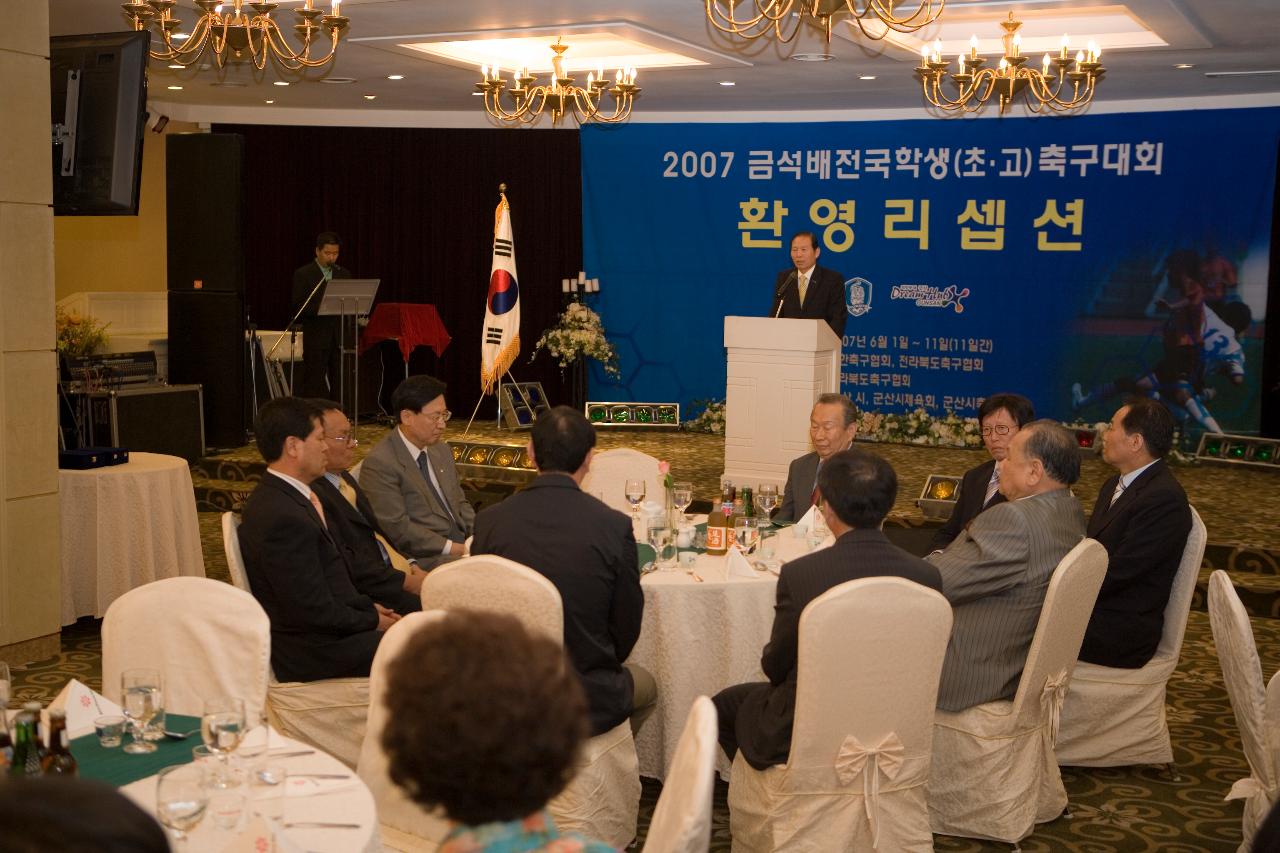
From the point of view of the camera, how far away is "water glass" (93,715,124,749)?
2746mm

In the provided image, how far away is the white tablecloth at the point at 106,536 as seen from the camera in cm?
625

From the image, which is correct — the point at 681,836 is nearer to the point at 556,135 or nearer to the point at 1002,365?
the point at 1002,365

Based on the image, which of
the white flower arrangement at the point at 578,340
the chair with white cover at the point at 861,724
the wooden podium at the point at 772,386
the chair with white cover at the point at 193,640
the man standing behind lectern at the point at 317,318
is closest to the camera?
the chair with white cover at the point at 861,724

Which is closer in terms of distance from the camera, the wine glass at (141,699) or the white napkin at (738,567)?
the wine glass at (141,699)

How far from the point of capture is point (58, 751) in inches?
98.3

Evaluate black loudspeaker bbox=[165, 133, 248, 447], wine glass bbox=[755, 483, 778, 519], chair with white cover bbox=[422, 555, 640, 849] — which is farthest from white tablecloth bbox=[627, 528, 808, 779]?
black loudspeaker bbox=[165, 133, 248, 447]

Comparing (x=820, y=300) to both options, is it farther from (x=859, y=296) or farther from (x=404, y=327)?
(x=404, y=327)

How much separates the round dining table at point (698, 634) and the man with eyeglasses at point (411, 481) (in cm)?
125

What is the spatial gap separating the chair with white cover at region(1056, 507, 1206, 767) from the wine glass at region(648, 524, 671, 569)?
4.83 ft

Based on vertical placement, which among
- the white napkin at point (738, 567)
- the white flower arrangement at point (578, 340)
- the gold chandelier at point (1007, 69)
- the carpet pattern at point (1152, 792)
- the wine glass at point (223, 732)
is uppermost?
the gold chandelier at point (1007, 69)

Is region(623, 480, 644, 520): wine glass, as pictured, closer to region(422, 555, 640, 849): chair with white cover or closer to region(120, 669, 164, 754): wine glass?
region(422, 555, 640, 849): chair with white cover

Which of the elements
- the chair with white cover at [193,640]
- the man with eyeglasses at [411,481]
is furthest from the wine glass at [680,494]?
the chair with white cover at [193,640]

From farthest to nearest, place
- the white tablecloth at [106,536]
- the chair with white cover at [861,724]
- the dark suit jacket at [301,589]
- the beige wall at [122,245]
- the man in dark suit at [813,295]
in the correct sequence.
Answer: the beige wall at [122,245]
the man in dark suit at [813,295]
the white tablecloth at [106,536]
the dark suit jacket at [301,589]
the chair with white cover at [861,724]

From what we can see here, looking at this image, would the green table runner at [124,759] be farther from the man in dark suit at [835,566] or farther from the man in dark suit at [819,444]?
the man in dark suit at [819,444]
